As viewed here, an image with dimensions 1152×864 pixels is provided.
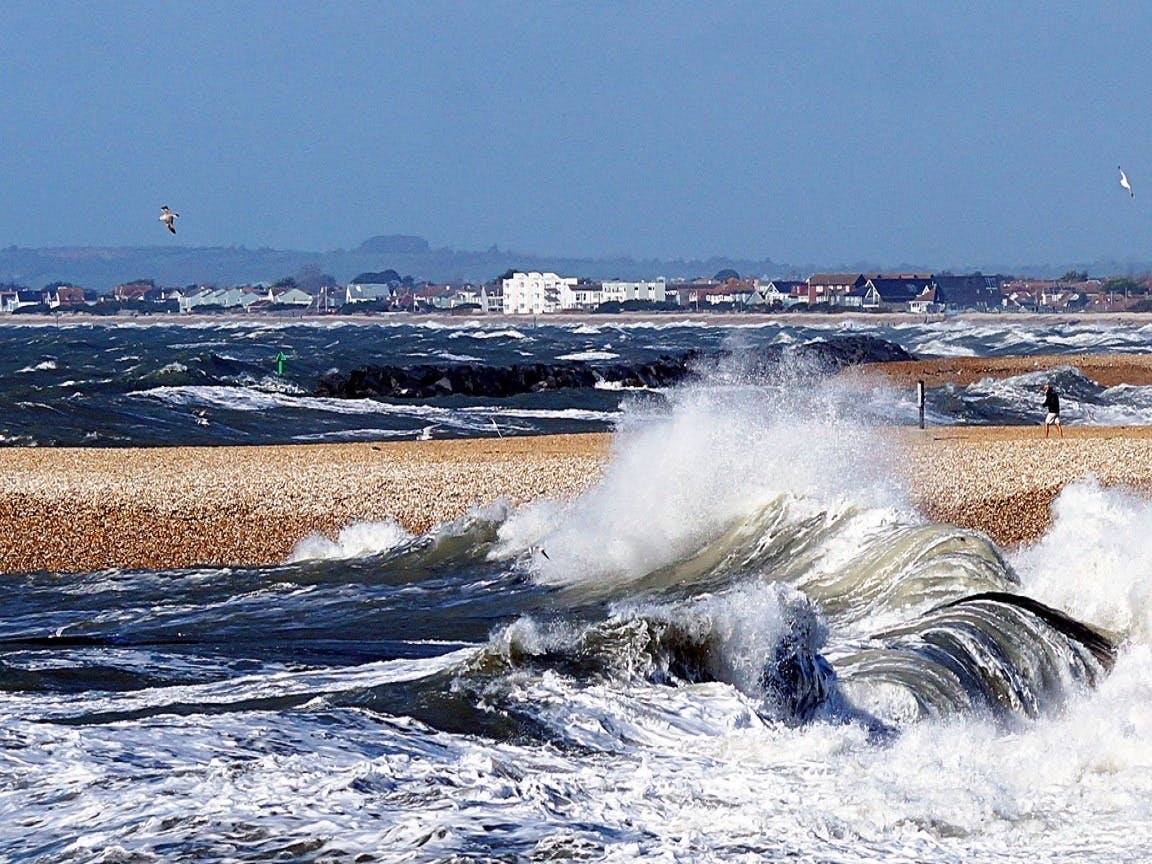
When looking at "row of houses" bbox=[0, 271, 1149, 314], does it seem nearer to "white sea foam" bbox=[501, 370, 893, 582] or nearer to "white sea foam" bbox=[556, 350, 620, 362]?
"white sea foam" bbox=[556, 350, 620, 362]

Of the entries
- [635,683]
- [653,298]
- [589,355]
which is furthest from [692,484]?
[653,298]

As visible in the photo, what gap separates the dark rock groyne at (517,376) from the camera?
39438 millimetres

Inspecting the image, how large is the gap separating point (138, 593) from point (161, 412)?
59.7ft

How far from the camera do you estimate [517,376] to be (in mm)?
43906

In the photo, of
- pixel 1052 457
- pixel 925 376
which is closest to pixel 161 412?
pixel 1052 457

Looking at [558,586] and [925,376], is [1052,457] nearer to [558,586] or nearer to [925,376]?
[558,586]

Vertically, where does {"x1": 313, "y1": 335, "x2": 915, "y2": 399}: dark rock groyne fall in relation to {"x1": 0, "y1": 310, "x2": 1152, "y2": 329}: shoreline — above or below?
above

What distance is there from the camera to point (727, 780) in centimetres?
668

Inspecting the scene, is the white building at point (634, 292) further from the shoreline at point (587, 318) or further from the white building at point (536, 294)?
the shoreline at point (587, 318)

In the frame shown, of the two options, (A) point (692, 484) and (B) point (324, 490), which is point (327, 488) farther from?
(A) point (692, 484)

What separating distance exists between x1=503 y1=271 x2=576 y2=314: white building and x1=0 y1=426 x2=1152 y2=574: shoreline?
489 ft

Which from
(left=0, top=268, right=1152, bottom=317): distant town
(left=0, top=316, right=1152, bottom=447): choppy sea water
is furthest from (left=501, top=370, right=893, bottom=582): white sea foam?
(left=0, top=268, right=1152, bottom=317): distant town

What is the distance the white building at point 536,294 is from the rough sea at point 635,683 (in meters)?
155

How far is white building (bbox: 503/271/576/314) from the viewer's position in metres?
171
